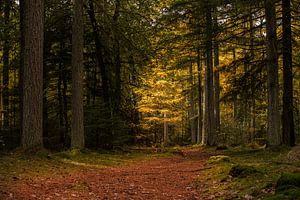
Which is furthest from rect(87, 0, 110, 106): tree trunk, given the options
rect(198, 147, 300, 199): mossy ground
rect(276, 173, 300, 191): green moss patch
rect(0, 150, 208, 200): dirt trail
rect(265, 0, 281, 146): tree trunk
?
rect(276, 173, 300, 191): green moss patch

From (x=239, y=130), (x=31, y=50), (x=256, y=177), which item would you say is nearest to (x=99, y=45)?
(x=31, y=50)

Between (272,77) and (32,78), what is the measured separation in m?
8.76

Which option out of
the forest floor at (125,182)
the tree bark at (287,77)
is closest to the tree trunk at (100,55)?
the tree bark at (287,77)

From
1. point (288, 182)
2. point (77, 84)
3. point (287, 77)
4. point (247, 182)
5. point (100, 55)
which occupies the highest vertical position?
point (100, 55)

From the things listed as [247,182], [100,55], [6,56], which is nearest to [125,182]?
[247,182]

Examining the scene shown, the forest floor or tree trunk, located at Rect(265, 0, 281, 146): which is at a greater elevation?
tree trunk, located at Rect(265, 0, 281, 146)

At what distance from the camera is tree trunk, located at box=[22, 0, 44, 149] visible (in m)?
11.4

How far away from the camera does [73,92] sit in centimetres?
1501

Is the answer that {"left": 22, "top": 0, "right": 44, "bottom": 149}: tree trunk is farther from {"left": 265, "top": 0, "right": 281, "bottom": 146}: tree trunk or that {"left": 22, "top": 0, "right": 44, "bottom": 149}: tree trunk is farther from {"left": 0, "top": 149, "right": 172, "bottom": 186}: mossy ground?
{"left": 265, "top": 0, "right": 281, "bottom": 146}: tree trunk

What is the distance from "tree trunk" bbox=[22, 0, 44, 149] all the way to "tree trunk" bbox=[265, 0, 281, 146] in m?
8.29

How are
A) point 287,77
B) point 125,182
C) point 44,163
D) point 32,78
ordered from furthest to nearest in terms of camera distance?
point 287,77
point 32,78
point 44,163
point 125,182

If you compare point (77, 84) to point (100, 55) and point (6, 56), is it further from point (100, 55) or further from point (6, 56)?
point (6, 56)

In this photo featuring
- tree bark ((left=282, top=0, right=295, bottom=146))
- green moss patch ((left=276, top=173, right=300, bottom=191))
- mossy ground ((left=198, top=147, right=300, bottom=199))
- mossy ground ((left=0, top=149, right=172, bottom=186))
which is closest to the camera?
green moss patch ((left=276, top=173, right=300, bottom=191))

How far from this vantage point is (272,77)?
15016 millimetres
